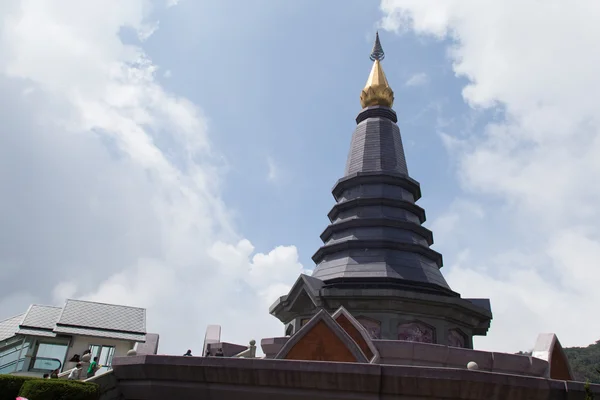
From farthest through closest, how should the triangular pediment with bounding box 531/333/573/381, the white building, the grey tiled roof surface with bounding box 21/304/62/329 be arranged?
the grey tiled roof surface with bounding box 21/304/62/329, the white building, the triangular pediment with bounding box 531/333/573/381

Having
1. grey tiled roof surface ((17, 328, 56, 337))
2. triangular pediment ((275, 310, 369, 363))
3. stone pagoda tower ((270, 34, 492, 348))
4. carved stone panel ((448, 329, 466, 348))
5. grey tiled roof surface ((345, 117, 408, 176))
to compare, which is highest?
grey tiled roof surface ((345, 117, 408, 176))

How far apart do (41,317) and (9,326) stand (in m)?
4.13

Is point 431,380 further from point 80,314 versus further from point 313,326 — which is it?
point 80,314

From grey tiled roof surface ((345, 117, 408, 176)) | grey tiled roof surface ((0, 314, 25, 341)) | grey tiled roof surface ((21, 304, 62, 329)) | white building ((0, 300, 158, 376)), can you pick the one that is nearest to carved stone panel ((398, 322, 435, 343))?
grey tiled roof surface ((345, 117, 408, 176))

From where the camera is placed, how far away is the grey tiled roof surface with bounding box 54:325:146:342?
22.3 m

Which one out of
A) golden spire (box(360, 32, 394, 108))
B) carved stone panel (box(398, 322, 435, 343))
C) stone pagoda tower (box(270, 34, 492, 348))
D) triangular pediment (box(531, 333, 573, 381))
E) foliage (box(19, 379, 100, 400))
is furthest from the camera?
golden spire (box(360, 32, 394, 108))

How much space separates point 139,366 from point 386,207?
17426 millimetres

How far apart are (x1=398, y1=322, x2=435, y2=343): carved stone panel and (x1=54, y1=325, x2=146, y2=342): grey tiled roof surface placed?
444 inches

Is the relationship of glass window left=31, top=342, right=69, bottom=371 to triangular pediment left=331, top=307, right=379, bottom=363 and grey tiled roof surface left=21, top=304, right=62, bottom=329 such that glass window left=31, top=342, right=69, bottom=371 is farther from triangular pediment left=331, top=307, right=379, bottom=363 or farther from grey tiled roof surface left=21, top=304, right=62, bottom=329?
triangular pediment left=331, top=307, right=379, bottom=363

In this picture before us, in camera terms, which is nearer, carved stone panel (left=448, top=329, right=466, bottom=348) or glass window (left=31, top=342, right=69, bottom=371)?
glass window (left=31, top=342, right=69, bottom=371)

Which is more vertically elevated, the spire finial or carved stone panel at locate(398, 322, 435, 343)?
the spire finial

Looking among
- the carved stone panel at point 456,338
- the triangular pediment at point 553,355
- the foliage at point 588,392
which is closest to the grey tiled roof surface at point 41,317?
the carved stone panel at point 456,338

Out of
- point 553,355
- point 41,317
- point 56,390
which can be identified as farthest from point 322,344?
point 41,317

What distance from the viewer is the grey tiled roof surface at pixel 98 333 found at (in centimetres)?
2231
